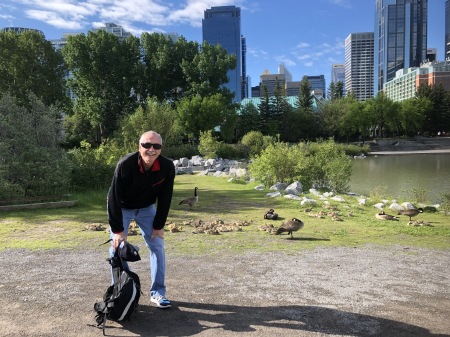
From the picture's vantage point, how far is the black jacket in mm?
3678

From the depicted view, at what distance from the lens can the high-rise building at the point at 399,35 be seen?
149375mm

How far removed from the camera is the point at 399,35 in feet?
538

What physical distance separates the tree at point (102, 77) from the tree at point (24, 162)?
3657cm

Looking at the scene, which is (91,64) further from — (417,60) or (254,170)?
(417,60)

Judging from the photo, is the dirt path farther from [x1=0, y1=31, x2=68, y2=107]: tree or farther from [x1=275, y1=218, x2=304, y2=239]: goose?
[x1=0, y1=31, x2=68, y2=107]: tree

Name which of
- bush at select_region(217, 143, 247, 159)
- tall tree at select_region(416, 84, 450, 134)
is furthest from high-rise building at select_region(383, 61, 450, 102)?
bush at select_region(217, 143, 247, 159)

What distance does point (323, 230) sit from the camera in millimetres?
8047

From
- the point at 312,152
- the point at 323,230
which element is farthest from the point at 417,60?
the point at 323,230

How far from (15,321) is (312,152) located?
56.5 ft

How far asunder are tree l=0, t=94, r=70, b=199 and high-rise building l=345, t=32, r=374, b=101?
18490cm

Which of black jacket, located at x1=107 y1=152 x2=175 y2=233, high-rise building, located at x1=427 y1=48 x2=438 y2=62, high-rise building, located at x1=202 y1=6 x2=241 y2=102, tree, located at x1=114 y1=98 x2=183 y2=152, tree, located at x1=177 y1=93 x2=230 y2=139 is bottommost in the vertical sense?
black jacket, located at x1=107 y1=152 x2=175 y2=233

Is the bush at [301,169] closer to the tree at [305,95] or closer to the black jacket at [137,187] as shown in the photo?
the black jacket at [137,187]

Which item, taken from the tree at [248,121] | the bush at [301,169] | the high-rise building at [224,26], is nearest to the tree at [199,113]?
the tree at [248,121]

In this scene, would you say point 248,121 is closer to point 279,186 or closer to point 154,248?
point 279,186
